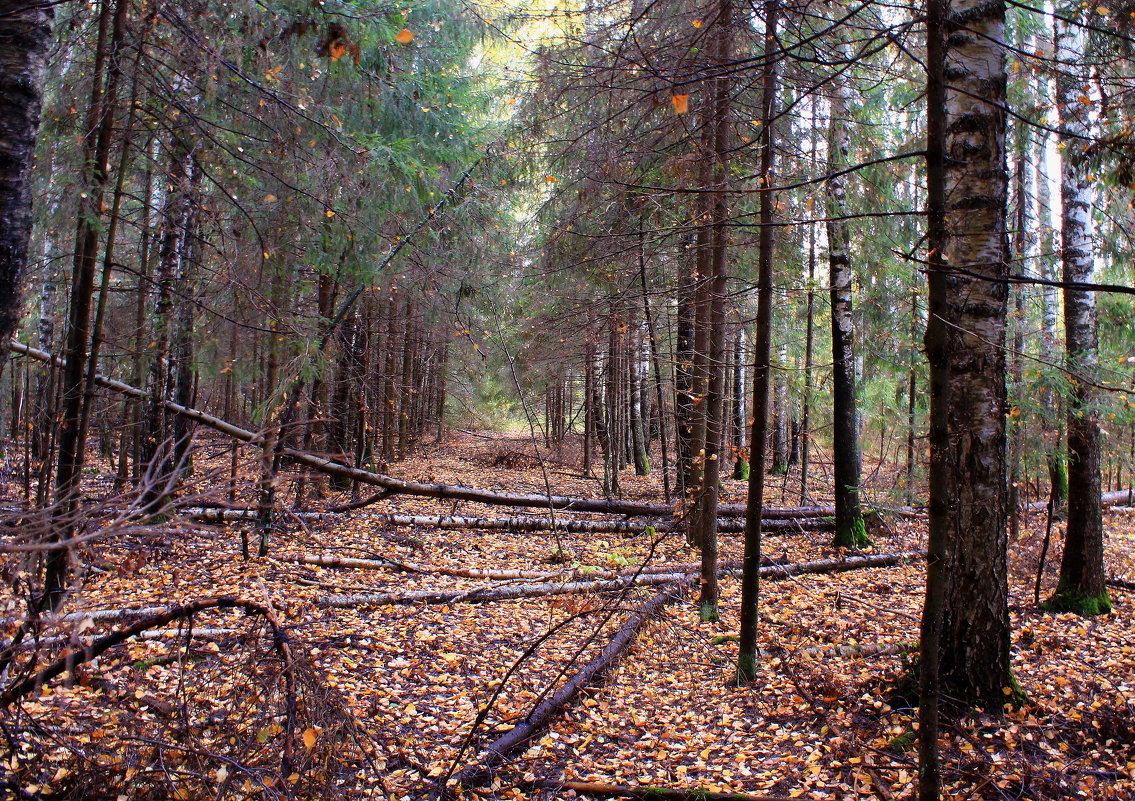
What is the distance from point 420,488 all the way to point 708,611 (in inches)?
142

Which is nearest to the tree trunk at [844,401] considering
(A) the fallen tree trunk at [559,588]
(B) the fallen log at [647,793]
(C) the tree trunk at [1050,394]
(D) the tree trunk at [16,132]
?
(A) the fallen tree trunk at [559,588]

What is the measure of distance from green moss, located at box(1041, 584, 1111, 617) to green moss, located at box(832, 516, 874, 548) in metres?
2.86

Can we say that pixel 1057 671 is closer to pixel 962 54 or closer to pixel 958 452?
pixel 958 452

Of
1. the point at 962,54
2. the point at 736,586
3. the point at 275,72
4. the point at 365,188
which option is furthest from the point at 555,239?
the point at 962,54

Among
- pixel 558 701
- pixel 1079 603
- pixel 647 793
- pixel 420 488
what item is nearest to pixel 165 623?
pixel 647 793

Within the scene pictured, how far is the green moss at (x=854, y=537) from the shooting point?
8906mm

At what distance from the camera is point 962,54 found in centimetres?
404

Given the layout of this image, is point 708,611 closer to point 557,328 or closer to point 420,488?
point 420,488

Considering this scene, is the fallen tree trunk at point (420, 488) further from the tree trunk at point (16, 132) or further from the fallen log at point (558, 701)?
the tree trunk at point (16, 132)

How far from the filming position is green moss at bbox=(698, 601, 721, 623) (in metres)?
6.07

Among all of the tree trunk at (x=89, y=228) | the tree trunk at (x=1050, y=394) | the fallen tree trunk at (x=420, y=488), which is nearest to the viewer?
the tree trunk at (x=89, y=228)

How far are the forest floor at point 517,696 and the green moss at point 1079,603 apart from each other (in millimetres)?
130

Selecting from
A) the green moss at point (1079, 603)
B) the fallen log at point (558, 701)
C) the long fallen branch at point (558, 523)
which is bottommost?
the fallen log at point (558, 701)

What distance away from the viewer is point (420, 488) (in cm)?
759
